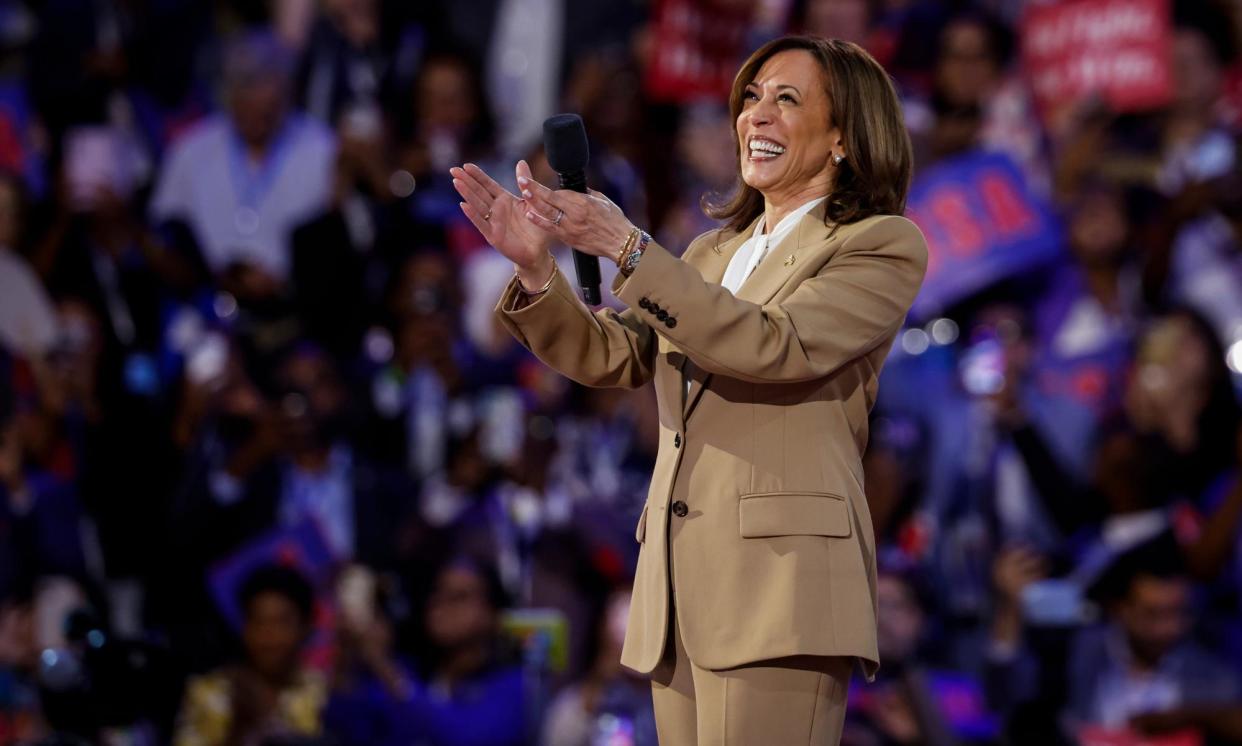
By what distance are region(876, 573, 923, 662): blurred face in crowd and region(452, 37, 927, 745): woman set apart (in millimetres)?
2933

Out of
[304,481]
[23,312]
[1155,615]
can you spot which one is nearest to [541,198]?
[304,481]

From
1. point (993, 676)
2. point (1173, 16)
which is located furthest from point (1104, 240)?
point (993, 676)

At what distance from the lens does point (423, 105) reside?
673 centimetres

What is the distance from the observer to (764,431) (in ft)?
7.78

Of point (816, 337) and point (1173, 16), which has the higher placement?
point (1173, 16)

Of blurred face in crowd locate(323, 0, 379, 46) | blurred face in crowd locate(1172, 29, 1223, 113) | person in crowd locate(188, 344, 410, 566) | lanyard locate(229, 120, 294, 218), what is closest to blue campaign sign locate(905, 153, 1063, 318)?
blurred face in crowd locate(1172, 29, 1223, 113)

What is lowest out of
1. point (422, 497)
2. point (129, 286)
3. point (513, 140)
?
point (422, 497)

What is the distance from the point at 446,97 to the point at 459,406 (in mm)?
1423

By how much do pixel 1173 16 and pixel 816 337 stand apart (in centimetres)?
540

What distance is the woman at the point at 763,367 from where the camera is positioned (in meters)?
2.28

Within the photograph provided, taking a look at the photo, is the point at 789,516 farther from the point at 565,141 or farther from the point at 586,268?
the point at 565,141

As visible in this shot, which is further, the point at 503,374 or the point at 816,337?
the point at 503,374

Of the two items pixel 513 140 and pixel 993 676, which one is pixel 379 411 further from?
pixel 993 676

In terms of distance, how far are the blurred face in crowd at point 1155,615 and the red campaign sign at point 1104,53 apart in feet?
7.17
